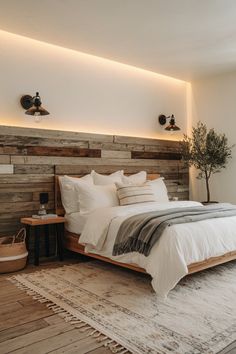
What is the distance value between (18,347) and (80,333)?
397 mm

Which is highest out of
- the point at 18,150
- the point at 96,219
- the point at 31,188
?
the point at 18,150

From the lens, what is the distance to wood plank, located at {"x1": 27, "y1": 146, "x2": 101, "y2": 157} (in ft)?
13.7

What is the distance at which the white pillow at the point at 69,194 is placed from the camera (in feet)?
13.7

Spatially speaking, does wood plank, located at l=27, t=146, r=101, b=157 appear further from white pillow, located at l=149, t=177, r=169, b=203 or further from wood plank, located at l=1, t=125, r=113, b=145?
white pillow, located at l=149, t=177, r=169, b=203

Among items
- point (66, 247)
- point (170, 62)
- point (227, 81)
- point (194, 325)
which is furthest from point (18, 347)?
point (227, 81)

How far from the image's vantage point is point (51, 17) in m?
3.51

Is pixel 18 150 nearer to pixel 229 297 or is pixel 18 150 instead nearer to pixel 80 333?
pixel 80 333

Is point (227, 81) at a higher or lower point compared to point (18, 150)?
higher

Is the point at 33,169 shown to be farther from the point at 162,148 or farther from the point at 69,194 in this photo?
the point at 162,148

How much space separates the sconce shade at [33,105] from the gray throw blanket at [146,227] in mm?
1762

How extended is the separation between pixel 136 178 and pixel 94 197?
41.1 inches

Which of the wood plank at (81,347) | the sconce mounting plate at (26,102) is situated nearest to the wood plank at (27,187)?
the sconce mounting plate at (26,102)

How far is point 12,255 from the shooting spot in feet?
11.7

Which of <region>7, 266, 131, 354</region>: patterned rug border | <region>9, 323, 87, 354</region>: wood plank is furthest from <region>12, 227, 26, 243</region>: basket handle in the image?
<region>9, 323, 87, 354</region>: wood plank
